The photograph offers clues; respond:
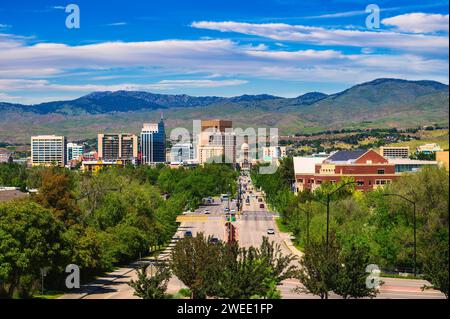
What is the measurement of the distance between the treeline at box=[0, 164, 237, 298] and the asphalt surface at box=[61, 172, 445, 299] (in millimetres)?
1464

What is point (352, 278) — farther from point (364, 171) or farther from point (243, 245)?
point (364, 171)

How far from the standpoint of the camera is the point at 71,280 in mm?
47312

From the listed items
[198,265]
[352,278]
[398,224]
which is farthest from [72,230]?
[398,224]

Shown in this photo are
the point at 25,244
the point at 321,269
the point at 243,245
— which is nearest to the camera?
the point at 321,269

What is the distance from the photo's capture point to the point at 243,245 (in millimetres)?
71625

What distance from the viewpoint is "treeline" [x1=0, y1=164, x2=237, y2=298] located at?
4216 cm

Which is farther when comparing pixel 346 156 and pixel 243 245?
pixel 346 156

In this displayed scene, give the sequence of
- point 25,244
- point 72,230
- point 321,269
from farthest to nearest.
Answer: point 72,230
point 25,244
point 321,269

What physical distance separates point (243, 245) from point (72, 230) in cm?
2483

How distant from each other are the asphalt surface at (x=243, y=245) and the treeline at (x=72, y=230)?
57.6 inches

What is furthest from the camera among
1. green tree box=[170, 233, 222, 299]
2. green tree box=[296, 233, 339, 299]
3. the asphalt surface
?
the asphalt surface

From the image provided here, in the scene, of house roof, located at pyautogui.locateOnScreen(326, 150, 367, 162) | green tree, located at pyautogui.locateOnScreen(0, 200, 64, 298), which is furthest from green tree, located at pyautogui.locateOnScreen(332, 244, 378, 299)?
house roof, located at pyautogui.locateOnScreen(326, 150, 367, 162)

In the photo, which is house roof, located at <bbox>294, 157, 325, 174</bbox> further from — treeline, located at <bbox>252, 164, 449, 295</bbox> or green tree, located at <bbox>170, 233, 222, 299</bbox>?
green tree, located at <bbox>170, 233, 222, 299</bbox>
